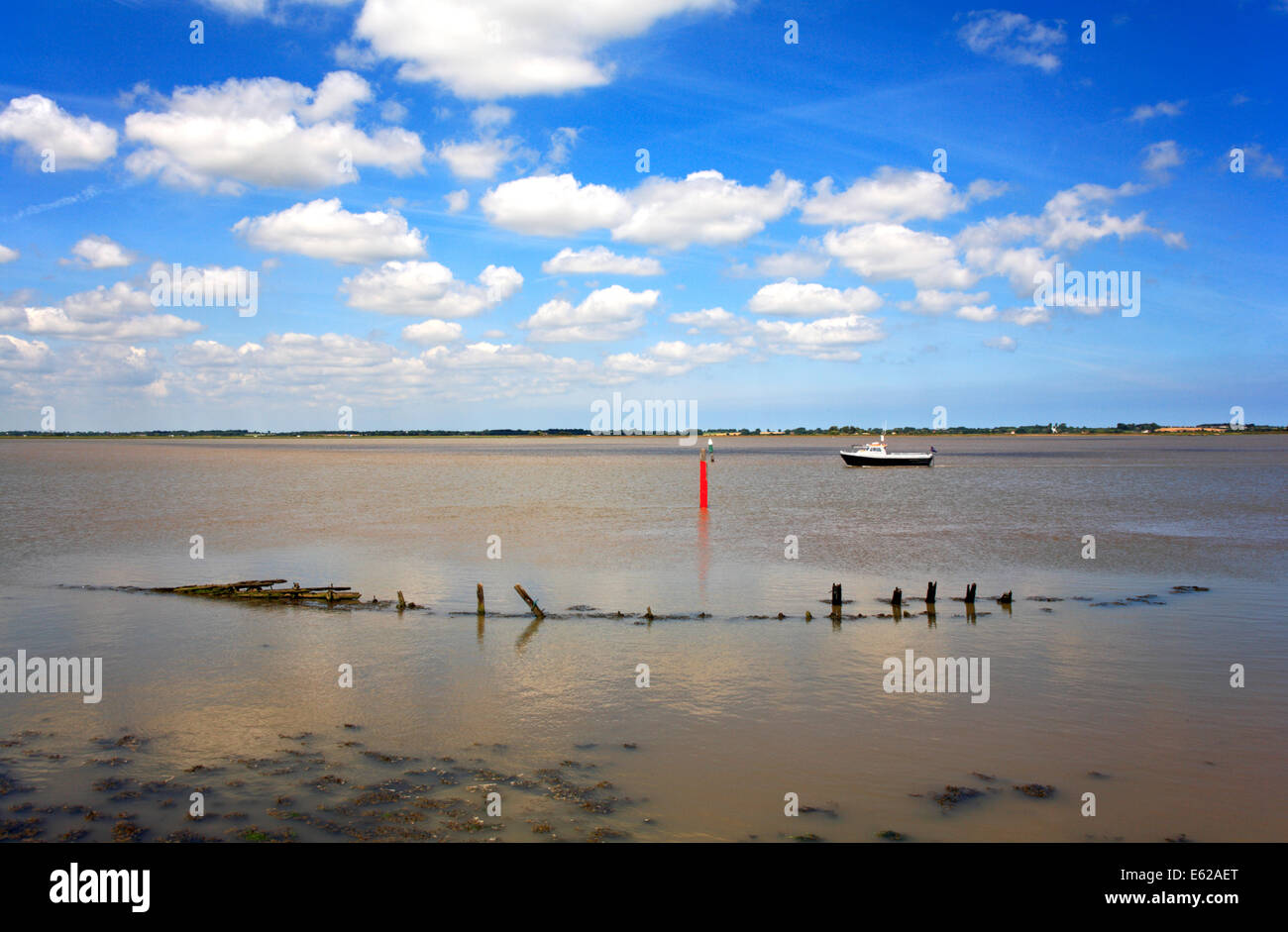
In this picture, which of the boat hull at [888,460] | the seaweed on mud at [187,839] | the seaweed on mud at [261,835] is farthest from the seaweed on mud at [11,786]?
the boat hull at [888,460]

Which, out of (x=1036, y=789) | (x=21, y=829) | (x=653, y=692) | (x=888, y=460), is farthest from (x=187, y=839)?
(x=888, y=460)

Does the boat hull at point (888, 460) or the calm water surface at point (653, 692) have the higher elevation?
the boat hull at point (888, 460)

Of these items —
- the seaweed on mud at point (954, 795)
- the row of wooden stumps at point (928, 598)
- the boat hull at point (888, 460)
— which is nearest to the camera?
the seaweed on mud at point (954, 795)

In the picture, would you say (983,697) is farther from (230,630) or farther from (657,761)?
(230,630)

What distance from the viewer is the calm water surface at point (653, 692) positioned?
38.4 ft

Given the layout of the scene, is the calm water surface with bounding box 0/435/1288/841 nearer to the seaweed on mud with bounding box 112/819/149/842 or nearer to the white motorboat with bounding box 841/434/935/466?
the seaweed on mud with bounding box 112/819/149/842

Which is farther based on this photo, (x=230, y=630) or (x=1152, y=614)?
(x=1152, y=614)

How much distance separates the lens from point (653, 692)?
17.1 meters

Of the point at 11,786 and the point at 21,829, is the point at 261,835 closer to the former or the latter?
the point at 21,829

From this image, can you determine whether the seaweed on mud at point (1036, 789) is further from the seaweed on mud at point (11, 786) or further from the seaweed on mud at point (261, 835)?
the seaweed on mud at point (11, 786)
